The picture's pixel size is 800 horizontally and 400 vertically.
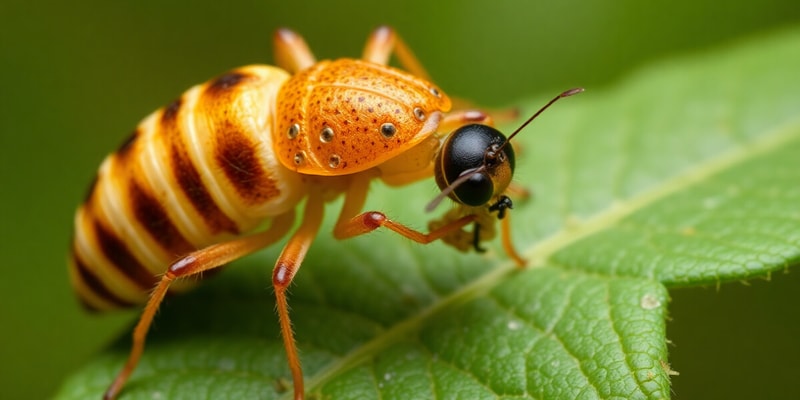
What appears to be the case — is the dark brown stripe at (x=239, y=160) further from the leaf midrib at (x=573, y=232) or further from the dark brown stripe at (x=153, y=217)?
the leaf midrib at (x=573, y=232)

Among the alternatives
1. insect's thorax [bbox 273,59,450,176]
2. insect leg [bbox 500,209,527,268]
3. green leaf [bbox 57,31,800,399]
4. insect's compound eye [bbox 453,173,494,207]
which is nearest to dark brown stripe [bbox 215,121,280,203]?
insect's thorax [bbox 273,59,450,176]

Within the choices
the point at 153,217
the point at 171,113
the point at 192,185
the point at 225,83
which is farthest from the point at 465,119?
the point at 153,217

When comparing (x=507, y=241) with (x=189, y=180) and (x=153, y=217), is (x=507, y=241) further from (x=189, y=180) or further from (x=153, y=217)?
(x=153, y=217)

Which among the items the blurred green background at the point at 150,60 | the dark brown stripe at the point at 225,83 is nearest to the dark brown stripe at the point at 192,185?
the dark brown stripe at the point at 225,83

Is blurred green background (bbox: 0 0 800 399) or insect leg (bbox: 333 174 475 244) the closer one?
insect leg (bbox: 333 174 475 244)

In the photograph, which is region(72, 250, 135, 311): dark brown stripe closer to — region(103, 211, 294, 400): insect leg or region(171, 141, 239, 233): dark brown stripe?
region(103, 211, 294, 400): insect leg

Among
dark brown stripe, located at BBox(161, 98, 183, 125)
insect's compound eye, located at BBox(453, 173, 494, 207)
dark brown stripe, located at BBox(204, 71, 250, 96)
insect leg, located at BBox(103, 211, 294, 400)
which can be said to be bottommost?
insect leg, located at BBox(103, 211, 294, 400)

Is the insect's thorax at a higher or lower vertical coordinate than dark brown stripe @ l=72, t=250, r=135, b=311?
higher
